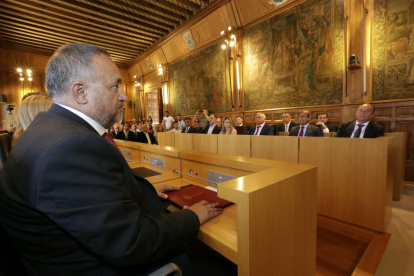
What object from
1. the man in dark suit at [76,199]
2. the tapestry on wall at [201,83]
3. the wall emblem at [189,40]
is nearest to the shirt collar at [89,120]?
the man in dark suit at [76,199]

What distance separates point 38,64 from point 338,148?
14748 millimetres

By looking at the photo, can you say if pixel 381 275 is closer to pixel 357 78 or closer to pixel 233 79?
pixel 357 78

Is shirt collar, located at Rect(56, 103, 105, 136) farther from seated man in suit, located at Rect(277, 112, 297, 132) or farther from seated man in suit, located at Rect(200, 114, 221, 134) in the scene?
seated man in suit, located at Rect(277, 112, 297, 132)

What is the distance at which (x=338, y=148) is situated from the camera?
2590 millimetres

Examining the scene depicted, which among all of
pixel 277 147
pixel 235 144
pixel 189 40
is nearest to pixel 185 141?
pixel 235 144

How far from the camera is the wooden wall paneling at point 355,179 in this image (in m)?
2.33

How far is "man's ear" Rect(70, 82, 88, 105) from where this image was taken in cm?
95

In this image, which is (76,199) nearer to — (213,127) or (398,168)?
(398,168)

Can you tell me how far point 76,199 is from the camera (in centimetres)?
67

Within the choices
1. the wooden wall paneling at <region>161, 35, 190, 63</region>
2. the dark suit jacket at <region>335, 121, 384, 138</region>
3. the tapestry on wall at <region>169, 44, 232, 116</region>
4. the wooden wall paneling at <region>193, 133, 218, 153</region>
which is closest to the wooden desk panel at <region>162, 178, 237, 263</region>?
the wooden wall paneling at <region>193, 133, 218, 153</region>

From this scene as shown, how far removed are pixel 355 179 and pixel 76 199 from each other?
2.83m

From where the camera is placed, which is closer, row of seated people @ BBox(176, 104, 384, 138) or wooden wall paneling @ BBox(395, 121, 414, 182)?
row of seated people @ BBox(176, 104, 384, 138)

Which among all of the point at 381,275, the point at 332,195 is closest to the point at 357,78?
the point at 332,195

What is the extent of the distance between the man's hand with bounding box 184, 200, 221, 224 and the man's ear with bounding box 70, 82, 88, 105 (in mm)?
712
